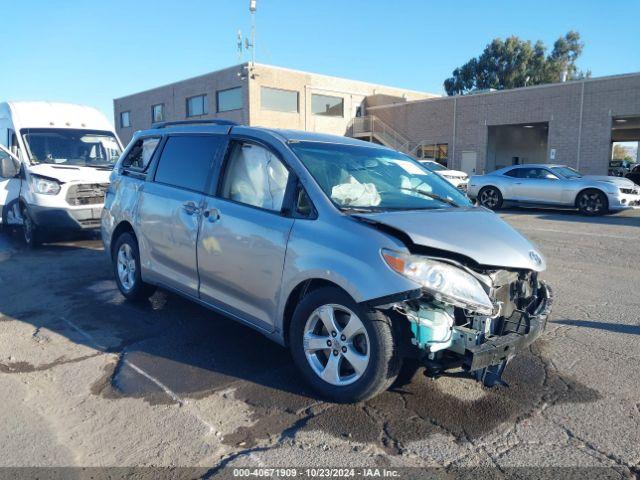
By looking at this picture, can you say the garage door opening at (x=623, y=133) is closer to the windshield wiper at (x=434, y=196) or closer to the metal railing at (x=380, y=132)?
the metal railing at (x=380, y=132)

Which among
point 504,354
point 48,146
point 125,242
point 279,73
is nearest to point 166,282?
point 125,242

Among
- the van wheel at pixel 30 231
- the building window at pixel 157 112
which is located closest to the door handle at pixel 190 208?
the van wheel at pixel 30 231

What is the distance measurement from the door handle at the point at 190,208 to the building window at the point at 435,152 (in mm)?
28603

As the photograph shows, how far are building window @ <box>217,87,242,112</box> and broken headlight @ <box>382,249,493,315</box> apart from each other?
31821mm

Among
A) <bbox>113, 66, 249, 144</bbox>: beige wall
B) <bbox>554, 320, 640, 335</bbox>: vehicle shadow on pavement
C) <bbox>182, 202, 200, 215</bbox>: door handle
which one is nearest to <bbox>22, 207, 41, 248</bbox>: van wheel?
<bbox>182, 202, 200, 215</bbox>: door handle

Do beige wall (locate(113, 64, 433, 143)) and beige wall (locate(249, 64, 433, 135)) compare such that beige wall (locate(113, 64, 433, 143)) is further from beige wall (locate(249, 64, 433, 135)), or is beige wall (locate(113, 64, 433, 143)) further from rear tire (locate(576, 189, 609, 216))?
rear tire (locate(576, 189, 609, 216))

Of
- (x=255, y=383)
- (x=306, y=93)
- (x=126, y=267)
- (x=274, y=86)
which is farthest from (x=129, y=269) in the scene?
(x=306, y=93)

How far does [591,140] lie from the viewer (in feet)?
84.6

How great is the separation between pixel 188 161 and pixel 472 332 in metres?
3.08

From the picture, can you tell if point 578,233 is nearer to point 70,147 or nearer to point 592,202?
point 592,202

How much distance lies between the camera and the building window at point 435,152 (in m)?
32.3

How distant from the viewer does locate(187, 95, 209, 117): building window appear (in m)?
36.5

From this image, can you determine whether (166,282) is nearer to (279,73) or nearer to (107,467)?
(107,467)

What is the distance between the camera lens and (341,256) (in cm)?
331
